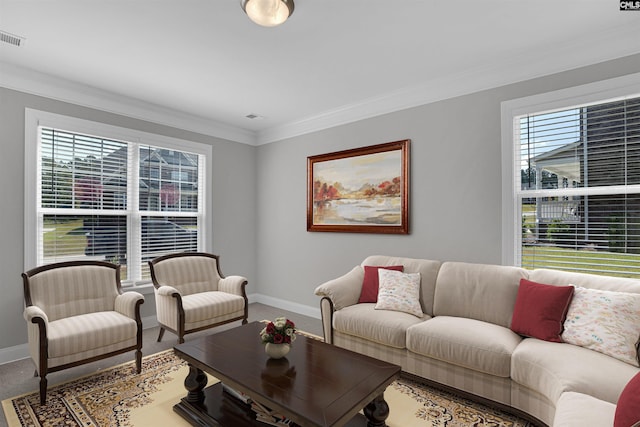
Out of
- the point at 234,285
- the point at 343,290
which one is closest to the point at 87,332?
the point at 234,285

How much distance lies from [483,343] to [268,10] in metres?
2.68

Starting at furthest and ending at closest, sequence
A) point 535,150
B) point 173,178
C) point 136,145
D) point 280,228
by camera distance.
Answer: point 280,228 < point 173,178 < point 136,145 < point 535,150

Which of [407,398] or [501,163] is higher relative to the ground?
[501,163]

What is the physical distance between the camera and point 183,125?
450 centimetres

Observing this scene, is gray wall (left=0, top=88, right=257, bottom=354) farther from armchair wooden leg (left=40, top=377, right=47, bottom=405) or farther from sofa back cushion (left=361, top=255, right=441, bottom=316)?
sofa back cushion (left=361, top=255, right=441, bottom=316)

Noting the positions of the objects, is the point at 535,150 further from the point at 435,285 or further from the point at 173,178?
the point at 173,178

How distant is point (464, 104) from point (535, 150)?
0.81 meters

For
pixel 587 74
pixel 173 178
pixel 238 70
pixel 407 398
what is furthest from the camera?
pixel 173 178

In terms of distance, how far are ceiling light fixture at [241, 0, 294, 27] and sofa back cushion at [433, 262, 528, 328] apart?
2547mm

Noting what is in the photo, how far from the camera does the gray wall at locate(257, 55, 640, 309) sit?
3143 mm

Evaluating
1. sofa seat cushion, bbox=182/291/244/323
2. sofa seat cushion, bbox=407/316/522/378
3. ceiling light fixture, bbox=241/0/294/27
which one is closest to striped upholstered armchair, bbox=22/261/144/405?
sofa seat cushion, bbox=182/291/244/323

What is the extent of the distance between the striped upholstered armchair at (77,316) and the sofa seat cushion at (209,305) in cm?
50

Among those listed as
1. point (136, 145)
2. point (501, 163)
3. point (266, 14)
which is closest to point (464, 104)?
point (501, 163)

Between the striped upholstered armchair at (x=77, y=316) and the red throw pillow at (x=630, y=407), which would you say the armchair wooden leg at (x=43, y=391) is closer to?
the striped upholstered armchair at (x=77, y=316)
